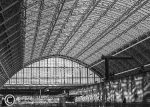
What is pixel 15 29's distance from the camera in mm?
47438

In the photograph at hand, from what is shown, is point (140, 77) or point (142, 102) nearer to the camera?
A: point (142, 102)

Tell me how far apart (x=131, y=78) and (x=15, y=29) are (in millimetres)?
25435

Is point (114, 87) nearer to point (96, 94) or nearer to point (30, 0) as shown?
point (96, 94)

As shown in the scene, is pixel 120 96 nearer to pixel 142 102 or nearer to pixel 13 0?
pixel 142 102

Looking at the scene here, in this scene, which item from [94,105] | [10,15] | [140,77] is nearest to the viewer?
[140,77]

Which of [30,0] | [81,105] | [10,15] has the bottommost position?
[81,105]

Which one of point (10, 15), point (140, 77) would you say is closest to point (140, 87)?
point (140, 77)

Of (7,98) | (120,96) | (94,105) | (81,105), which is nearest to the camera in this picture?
(7,98)

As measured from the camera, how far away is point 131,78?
84.0ft

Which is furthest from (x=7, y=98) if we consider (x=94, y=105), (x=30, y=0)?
(x=30, y=0)

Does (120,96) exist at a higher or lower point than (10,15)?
lower

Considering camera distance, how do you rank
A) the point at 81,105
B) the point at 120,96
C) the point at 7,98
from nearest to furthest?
1. the point at 7,98
2. the point at 120,96
3. the point at 81,105

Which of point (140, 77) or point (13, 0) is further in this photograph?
point (13, 0)

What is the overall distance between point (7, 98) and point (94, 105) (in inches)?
1064
